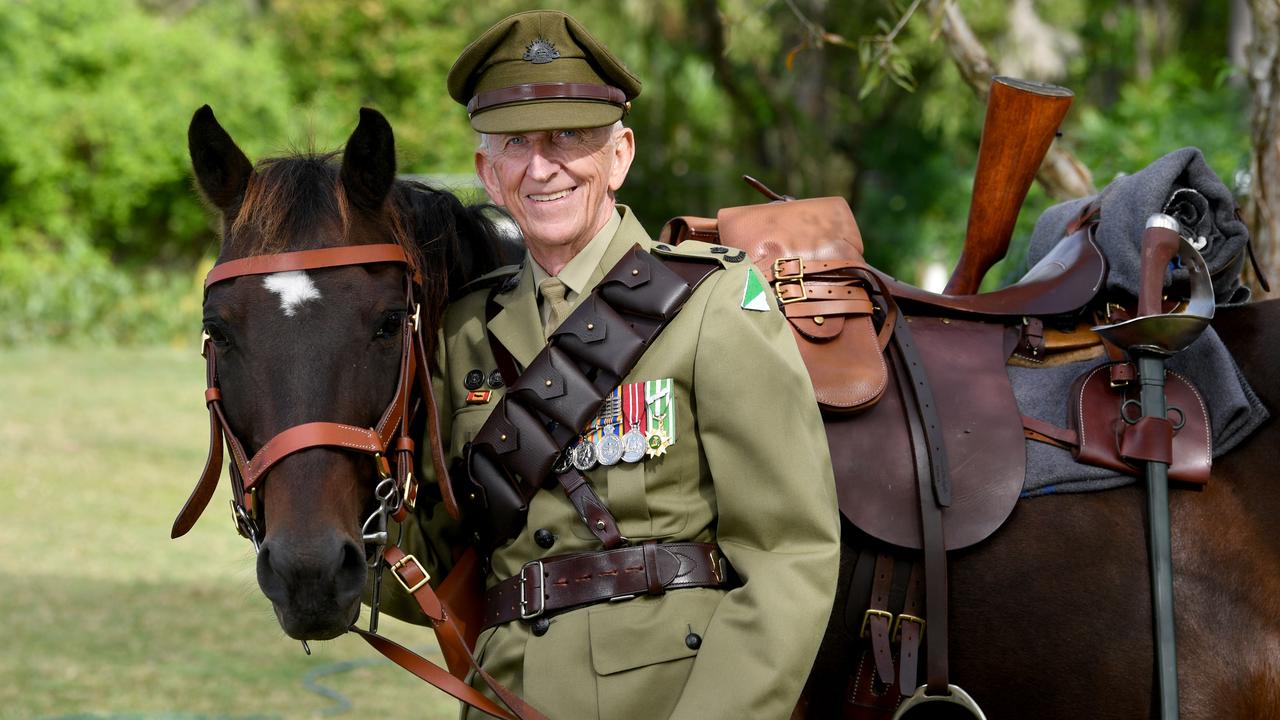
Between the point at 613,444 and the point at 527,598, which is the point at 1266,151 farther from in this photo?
the point at 527,598

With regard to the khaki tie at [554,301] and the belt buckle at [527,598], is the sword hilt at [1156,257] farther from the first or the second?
the belt buckle at [527,598]

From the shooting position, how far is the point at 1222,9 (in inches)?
873

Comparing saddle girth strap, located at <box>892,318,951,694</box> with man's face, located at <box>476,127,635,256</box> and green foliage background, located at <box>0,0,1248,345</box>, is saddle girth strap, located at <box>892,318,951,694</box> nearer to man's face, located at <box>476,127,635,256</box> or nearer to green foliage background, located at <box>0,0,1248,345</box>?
man's face, located at <box>476,127,635,256</box>

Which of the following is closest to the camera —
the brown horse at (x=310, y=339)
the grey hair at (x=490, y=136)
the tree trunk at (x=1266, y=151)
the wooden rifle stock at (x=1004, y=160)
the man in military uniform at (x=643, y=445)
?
the brown horse at (x=310, y=339)

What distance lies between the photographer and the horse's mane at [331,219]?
215 centimetres

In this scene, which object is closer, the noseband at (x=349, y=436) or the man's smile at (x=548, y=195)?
the noseband at (x=349, y=436)

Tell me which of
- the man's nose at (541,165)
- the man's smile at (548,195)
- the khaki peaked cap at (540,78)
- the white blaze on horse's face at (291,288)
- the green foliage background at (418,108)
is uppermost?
the green foliage background at (418,108)

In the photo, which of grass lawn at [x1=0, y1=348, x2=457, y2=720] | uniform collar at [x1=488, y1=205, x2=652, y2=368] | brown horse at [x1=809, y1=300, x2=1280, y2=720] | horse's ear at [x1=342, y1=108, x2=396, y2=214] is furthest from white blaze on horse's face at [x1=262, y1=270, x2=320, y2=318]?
brown horse at [x1=809, y1=300, x2=1280, y2=720]

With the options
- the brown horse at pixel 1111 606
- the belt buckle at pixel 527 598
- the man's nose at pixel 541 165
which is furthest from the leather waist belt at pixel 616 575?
the man's nose at pixel 541 165

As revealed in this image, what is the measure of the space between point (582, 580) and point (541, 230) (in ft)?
2.03

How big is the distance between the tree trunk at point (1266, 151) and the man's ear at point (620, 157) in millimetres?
2273

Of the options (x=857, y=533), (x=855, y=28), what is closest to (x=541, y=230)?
(x=857, y=533)

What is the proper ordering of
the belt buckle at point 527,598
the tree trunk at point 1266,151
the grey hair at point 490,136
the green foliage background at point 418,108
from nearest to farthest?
the belt buckle at point 527,598 < the grey hair at point 490,136 < the tree trunk at point 1266,151 < the green foliage background at point 418,108

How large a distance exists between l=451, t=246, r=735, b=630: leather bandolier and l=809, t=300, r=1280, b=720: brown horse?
20.4 inches
